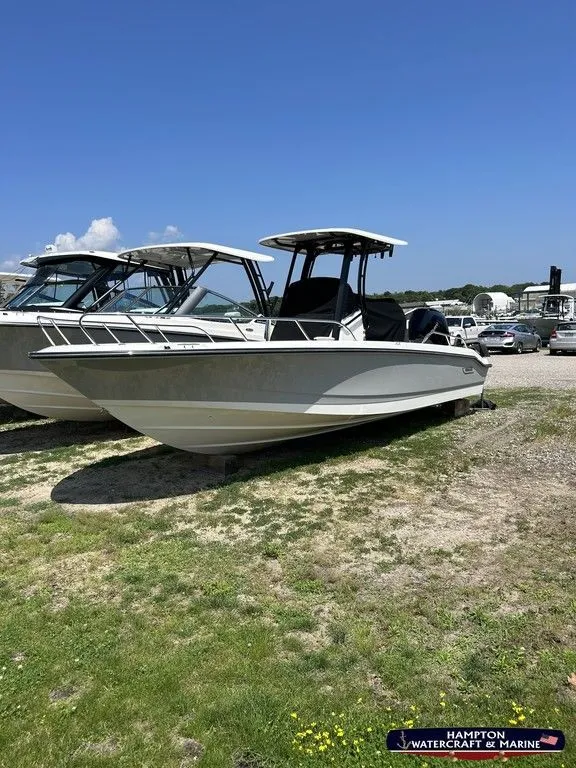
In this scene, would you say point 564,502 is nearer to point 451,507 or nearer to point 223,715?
point 451,507

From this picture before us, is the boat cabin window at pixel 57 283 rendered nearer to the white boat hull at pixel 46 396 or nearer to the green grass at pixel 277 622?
the white boat hull at pixel 46 396

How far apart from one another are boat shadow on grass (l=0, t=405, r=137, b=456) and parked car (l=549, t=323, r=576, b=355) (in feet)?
63.1

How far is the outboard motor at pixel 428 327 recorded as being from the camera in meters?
8.24

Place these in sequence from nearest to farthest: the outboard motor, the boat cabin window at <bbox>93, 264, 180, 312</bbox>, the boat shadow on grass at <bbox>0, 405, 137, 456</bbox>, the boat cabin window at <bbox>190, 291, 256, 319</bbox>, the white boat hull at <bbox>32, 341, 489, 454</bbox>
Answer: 1. the white boat hull at <bbox>32, 341, 489, 454</bbox>
2. the boat cabin window at <bbox>190, 291, 256, 319</bbox>
3. the boat shadow on grass at <bbox>0, 405, 137, 456</bbox>
4. the outboard motor
5. the boat cabin window at <bbox>93, 264, 180, 312</bbox>

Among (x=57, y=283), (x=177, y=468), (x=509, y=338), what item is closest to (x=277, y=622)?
(x=177, y=468)

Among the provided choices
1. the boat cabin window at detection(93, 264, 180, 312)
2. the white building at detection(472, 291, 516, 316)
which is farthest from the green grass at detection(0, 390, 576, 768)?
the white building at detection(472, 291, 516, 316)

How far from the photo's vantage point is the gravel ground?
12.8 meters

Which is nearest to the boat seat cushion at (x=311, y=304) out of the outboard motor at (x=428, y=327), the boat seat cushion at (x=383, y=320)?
the boat seat cushion at (x=383, y=320)

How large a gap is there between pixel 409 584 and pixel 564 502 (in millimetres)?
2157

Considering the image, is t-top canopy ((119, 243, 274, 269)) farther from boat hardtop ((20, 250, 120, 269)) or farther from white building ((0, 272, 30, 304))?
white building ((0, 272, 30, 304))

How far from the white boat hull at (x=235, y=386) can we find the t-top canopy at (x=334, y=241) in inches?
58.3

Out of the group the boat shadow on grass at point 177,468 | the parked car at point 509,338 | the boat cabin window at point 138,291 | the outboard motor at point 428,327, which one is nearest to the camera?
the boat shadow on grass at point 177,468

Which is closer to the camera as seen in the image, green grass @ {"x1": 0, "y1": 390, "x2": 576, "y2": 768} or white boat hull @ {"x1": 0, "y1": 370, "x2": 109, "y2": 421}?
green grass @ {"x1": 0, "y1": 390, "x2": 576, "y2": 768}

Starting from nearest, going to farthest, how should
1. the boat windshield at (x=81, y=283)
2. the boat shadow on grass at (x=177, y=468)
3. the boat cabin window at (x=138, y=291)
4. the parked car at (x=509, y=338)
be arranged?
the boat shadow on grass at (x=177, y=468) → the boat cabin window at (x=138, y=291) → the boat windshield at (x=81, y=283) → the parked car at (x=509, y=338)
